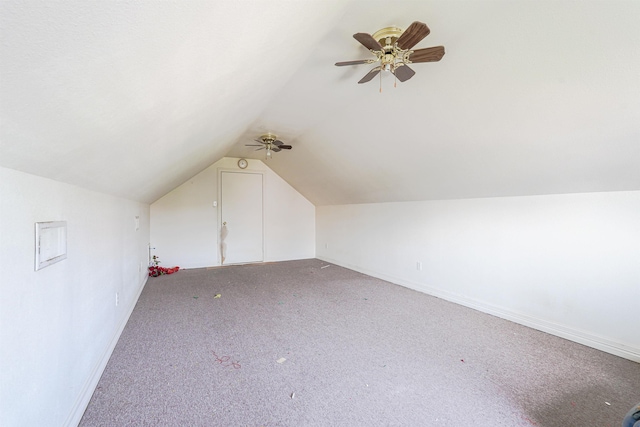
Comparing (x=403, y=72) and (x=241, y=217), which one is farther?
(x=241, y=217)

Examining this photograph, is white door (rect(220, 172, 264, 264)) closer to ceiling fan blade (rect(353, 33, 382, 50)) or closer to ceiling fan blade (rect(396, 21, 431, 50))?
ceiling fan blade (rect(353, 33, 382, 50))

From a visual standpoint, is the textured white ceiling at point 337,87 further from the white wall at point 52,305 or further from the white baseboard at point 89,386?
the white baseboard at point 89,386

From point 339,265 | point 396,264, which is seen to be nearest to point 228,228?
point 339,265

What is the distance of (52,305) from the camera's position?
124cm

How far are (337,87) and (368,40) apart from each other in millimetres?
1019

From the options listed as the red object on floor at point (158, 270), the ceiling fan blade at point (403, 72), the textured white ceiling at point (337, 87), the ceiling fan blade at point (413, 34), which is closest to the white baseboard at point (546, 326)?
the textured white ceiling at point (337, 87)

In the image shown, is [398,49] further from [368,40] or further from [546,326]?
[546,326]

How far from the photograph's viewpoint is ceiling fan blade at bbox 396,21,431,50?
1.54 m

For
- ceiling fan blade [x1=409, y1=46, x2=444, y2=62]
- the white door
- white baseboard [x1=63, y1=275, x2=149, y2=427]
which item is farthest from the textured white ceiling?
the white door

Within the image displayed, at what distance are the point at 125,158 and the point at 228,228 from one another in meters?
4.48

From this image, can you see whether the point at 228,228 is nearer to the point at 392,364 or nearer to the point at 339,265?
the point at 339,265

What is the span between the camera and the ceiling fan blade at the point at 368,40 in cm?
165

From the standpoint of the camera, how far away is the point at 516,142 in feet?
7.77

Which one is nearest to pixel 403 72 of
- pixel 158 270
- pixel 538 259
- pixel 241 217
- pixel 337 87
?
pixel 337 87
